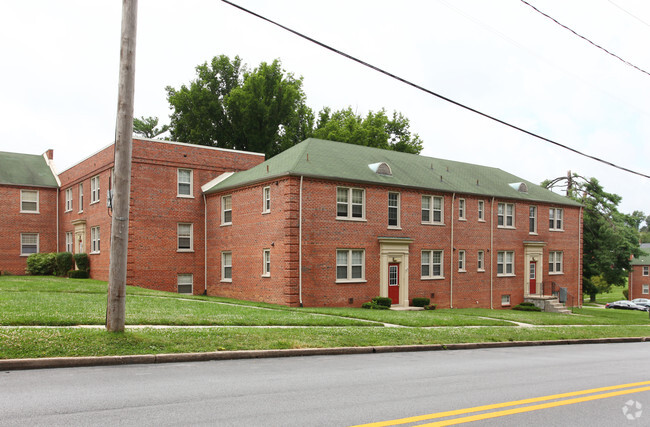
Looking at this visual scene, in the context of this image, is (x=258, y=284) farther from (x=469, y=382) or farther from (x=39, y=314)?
(x=469, y=382)

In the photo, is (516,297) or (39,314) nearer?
(39,314)

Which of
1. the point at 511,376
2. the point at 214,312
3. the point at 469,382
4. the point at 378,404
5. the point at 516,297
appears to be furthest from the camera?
the point at 516,297

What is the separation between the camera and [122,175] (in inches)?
431

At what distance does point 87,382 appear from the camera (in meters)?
8.13

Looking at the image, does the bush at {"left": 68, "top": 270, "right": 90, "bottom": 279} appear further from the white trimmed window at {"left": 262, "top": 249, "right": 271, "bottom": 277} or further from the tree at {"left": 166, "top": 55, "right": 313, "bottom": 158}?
the tree at {"left": 166, "top": 55, "right": 313, "bottom": 158}

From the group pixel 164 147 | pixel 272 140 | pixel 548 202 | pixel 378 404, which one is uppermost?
pixel 272 140

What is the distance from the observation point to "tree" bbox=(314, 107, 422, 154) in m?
52.1

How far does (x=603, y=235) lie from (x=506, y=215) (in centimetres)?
1906

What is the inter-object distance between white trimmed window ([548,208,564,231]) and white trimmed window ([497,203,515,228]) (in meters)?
4.24

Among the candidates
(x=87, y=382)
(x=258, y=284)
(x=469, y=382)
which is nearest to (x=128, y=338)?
(x=87, y=382)

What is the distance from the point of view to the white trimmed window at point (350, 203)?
2748cm

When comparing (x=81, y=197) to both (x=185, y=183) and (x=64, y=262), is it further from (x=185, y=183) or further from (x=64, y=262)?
(x=185, y=183)

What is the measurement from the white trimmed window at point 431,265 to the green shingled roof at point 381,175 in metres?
3.64

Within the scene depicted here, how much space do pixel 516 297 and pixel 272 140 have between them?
28713 mm
